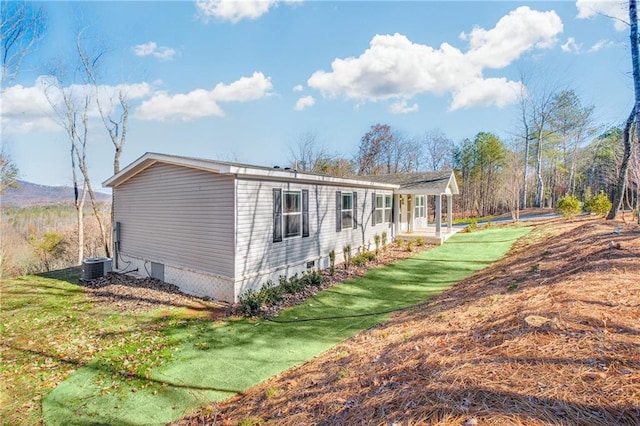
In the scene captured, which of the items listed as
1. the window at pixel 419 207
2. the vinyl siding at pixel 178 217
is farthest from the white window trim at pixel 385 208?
the vinyl siding at pixel 178 217

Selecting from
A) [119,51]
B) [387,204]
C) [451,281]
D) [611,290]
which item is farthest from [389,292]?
[119,51]

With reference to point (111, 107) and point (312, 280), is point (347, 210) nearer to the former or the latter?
point (312, 280)

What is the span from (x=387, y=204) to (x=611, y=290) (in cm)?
1226

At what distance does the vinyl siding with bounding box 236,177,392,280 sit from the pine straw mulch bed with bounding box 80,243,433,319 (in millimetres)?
926

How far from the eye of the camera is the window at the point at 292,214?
910 centimetres

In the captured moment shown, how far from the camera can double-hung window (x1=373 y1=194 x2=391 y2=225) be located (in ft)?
48.6

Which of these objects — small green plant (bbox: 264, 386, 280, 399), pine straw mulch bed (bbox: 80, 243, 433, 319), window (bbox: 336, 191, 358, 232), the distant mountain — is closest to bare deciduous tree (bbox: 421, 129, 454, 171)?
window (bbox: 336, 191, 358, 232)

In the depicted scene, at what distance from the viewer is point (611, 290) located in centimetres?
380

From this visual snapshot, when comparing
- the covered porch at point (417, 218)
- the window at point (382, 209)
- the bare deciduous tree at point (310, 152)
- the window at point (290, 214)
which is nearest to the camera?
the window at point (290, 214)

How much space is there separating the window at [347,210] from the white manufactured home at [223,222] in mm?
40

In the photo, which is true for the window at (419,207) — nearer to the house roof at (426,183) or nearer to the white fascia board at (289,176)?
the house roof at (426,183)

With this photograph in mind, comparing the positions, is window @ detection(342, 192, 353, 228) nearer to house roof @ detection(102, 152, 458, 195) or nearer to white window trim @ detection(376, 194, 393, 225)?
house roof @ detection(102, 152, 458, 195)

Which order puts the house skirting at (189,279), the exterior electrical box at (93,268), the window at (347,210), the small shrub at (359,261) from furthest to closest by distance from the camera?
1. the window at (347,210)
2. the small shrub at (359,261)
3. the exterior electrical box at (93,268)
4. the house skirting at (189,279)

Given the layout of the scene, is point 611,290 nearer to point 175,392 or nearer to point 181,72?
point 175,392
